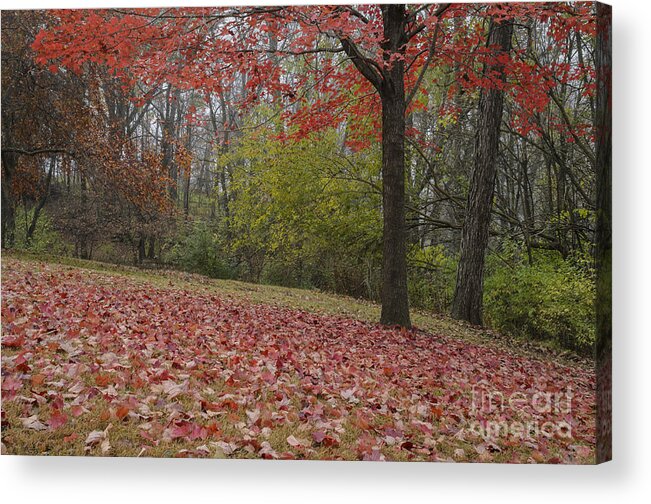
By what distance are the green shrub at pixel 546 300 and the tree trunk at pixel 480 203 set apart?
4.6 inches

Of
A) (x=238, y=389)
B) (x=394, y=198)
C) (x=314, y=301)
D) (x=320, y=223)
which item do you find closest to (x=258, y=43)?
(x=320, y=223)

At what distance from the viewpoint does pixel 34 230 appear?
161 inches

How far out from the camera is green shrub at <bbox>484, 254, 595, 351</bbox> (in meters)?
3.84

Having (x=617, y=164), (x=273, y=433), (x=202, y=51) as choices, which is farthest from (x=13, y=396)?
(x=617, y=164)

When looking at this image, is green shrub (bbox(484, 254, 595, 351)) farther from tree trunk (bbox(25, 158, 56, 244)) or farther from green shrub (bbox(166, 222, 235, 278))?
tree trunk (bbox(25, 158, 56, 244))

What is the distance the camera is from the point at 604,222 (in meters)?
3.81

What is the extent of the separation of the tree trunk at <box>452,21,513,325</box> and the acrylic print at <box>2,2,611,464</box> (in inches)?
0.6

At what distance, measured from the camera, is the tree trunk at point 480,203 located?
4.25 m

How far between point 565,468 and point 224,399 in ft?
7.13

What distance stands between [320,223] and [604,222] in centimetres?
206

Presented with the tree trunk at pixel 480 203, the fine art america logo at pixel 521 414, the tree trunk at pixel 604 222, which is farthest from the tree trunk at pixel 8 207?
the tree trunk at pixel 604 222

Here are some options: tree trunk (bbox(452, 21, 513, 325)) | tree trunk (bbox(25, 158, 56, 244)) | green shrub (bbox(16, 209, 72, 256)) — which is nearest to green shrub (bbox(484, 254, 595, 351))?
tree trunk (bbox(452, 21, 513, 325))

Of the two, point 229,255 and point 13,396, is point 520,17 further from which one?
point 13,396

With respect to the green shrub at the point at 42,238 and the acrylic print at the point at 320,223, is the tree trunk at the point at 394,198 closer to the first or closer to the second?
the acrylic print at the point at 320,223
